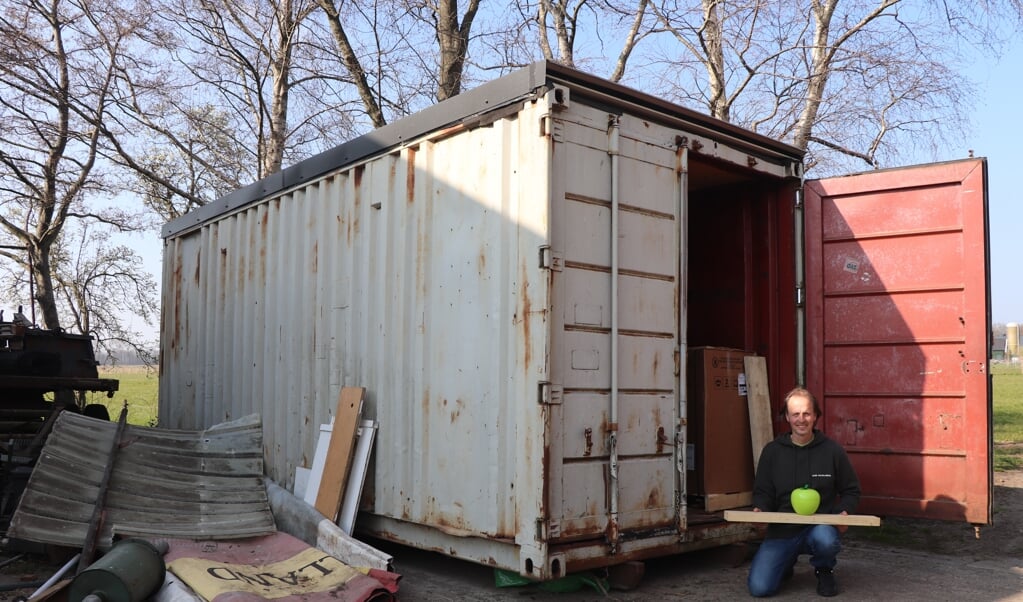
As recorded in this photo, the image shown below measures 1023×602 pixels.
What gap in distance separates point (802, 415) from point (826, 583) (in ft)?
3.28

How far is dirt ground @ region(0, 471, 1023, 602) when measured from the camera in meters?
4.82

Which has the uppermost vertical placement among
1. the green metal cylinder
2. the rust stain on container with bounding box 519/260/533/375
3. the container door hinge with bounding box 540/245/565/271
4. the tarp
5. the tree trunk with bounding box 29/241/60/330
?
the tree trunk with bounding box 29/241/60/330

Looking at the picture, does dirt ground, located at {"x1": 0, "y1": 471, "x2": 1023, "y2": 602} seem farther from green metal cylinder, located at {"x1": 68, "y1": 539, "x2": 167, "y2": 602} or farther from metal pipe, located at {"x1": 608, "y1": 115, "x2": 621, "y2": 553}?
green metal cylinder, located at {"x1": 68, "y1": 539, "x2": 167, "y2": 602}

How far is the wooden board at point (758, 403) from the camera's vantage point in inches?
229

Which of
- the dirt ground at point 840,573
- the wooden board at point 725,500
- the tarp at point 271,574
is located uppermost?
the wooden board at point 725,500

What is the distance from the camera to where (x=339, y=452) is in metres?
5.81

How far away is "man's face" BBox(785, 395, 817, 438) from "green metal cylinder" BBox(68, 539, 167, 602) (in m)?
3.68

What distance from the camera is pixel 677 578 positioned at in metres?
5.27

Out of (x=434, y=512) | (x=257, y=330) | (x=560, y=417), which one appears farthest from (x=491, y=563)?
(x=257, y=330)

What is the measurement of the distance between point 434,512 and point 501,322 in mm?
1342

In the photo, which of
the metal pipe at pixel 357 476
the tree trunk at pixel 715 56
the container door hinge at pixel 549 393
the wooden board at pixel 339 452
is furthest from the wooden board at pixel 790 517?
the tree trunk at pixel 715 56

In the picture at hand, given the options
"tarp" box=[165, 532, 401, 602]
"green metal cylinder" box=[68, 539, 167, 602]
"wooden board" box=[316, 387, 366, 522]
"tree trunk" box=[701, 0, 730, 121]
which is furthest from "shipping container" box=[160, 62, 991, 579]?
"tree trunk" box=[701, 0, 730, 121]

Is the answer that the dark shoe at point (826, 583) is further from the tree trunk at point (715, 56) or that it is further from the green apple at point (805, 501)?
the tree trunk at point (715, 56)

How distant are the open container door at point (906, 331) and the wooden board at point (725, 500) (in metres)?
0.80
